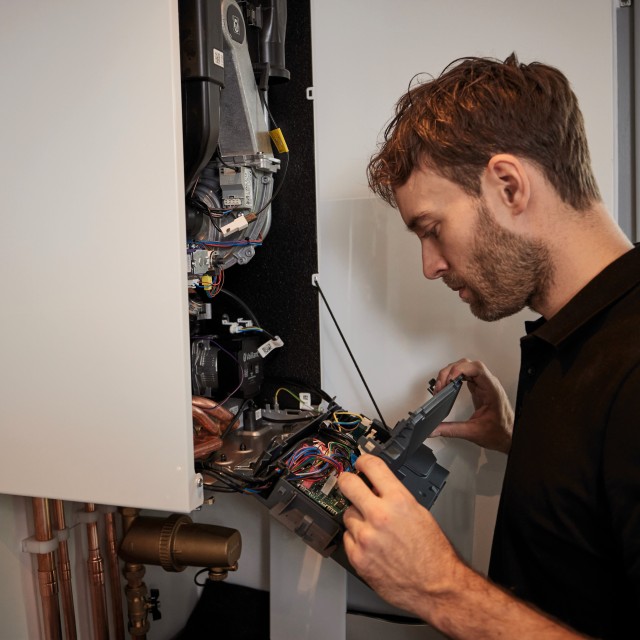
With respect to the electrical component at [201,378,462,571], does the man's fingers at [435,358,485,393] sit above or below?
above

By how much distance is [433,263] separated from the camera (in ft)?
3.37

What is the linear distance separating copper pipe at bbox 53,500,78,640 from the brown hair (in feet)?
3.42

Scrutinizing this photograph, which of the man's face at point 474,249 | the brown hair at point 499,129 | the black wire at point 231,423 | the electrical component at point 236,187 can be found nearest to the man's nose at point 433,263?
the man's face at point 474,249

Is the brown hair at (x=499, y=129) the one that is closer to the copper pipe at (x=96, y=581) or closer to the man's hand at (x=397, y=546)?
the man's hand at (x=397, y=546)

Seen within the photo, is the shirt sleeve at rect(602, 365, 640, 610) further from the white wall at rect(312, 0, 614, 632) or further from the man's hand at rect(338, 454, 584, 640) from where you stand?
the white wall at rect(312, 0, 614, 632)

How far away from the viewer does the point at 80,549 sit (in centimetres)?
142

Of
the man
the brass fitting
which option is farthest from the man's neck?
the brass fitting

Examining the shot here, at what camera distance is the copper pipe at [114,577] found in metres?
1.44

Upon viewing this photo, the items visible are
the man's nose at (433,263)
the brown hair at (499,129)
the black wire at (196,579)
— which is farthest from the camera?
the black wire at (196,579)

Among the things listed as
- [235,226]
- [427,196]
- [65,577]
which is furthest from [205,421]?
[427,196]

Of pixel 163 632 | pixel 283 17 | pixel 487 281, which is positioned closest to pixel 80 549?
pixel 163 632

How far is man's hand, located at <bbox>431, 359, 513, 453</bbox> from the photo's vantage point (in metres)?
1.25

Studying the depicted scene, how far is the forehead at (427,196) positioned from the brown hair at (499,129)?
0.04 ft

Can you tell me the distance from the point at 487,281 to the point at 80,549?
1.19 metres
